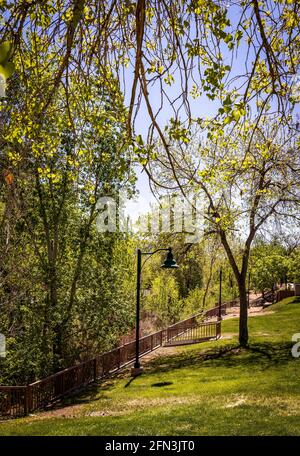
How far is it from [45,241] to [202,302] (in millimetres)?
21948

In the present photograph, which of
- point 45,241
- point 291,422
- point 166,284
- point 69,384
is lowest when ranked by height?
point 69,384

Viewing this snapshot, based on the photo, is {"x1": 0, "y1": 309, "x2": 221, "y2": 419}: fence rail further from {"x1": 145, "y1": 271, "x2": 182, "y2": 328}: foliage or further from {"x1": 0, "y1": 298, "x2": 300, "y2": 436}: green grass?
{"x1": 145, "y1": 271, "x2": 182, "y2": 328}: foliage

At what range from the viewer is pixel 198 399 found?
569 inches

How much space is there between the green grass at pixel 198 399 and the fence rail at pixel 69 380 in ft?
2.93

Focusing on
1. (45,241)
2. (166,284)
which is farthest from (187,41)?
(166,284)

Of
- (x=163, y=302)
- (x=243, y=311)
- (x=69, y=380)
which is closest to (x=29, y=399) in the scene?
(x=69, y=380)

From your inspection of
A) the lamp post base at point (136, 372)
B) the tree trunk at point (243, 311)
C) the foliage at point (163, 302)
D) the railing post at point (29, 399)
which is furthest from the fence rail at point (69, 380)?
the foliage at point (163, 302)

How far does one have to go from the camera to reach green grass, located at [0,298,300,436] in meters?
10.1

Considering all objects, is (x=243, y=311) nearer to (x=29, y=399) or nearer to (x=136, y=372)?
(x=136, y=372)

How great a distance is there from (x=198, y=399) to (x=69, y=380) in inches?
270

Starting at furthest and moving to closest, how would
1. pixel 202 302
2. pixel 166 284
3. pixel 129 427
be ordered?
pixel 202 302
pixel 166 284
pixel 129 427
